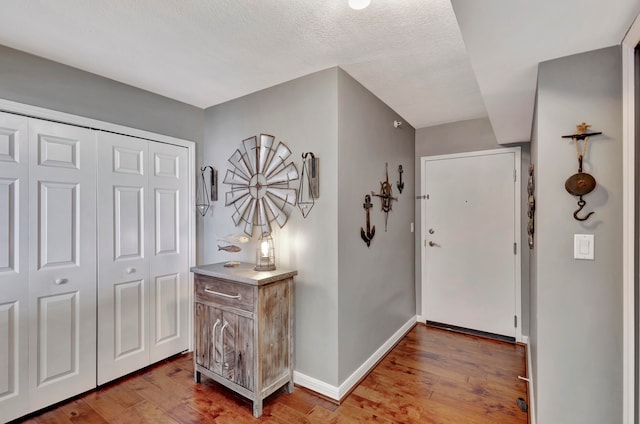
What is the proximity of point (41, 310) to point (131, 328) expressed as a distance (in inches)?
24.4

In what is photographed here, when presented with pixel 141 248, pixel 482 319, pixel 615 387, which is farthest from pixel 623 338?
pixel 141 248

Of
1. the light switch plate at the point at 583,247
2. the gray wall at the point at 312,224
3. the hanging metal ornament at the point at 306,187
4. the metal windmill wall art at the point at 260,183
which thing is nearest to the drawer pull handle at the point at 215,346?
the gray wall at the point at 312,224

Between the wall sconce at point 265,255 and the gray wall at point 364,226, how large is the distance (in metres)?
0.53

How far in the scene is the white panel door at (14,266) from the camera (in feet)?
6.24

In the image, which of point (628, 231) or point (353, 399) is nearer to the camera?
point (628, 231)

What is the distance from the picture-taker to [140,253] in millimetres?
2555

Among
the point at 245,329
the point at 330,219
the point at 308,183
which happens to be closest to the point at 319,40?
the point at 308,183

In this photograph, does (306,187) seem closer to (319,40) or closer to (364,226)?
(364,226)

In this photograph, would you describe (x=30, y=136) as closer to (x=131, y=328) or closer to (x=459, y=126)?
(x=131, y=328)

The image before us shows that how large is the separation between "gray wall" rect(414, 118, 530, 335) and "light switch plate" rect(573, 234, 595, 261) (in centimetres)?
188

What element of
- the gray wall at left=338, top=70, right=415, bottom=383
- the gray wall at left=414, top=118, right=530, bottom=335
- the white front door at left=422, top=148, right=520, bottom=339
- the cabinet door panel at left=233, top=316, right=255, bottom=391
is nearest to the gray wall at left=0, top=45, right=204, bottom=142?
the gray wall at left=338, top=70, right=415, bottom=383

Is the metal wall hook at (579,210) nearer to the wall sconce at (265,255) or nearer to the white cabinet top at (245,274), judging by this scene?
the white cabinet top at (245,274)

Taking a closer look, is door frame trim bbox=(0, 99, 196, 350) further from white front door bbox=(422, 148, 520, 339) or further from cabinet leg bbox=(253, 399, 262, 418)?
white front door bbox=(422, 148, 520, 339)

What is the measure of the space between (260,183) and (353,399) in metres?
1.78
